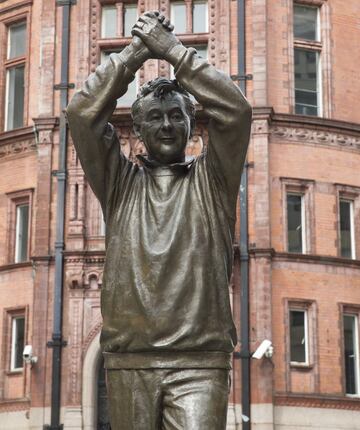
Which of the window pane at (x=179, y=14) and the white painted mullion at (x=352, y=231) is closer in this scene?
the white painted mullion at (x=352, y=231)

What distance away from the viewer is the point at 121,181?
5340mm

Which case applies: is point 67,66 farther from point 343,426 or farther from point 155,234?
point 155,234

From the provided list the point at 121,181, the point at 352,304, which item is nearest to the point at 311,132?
the point at 352,304

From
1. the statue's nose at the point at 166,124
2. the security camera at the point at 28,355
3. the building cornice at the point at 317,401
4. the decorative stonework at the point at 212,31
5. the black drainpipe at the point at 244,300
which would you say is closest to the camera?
the statue's nose at the point at 166,124

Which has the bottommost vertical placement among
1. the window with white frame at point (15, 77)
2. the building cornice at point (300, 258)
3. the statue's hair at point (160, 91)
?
the statue's hair at point (160, 91)

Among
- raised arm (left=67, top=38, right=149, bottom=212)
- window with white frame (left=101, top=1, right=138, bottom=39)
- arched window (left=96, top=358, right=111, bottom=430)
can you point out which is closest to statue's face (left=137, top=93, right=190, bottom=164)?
raised arm (left=67, top=38, right=149, bottom=212)

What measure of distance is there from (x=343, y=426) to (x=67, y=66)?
12.8m

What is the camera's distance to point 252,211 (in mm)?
30484

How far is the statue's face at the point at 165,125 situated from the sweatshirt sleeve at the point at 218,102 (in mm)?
163

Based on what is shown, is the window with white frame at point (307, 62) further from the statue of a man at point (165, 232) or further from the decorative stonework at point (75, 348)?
the statue of a man at point (165, 232)

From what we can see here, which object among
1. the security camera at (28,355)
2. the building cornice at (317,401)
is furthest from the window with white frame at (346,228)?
the security camera at (28,355)

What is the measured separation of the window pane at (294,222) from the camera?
31109mm

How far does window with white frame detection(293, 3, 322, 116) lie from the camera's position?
106 feet

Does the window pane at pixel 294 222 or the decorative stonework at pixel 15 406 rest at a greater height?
the window pane at pixel 294 222
